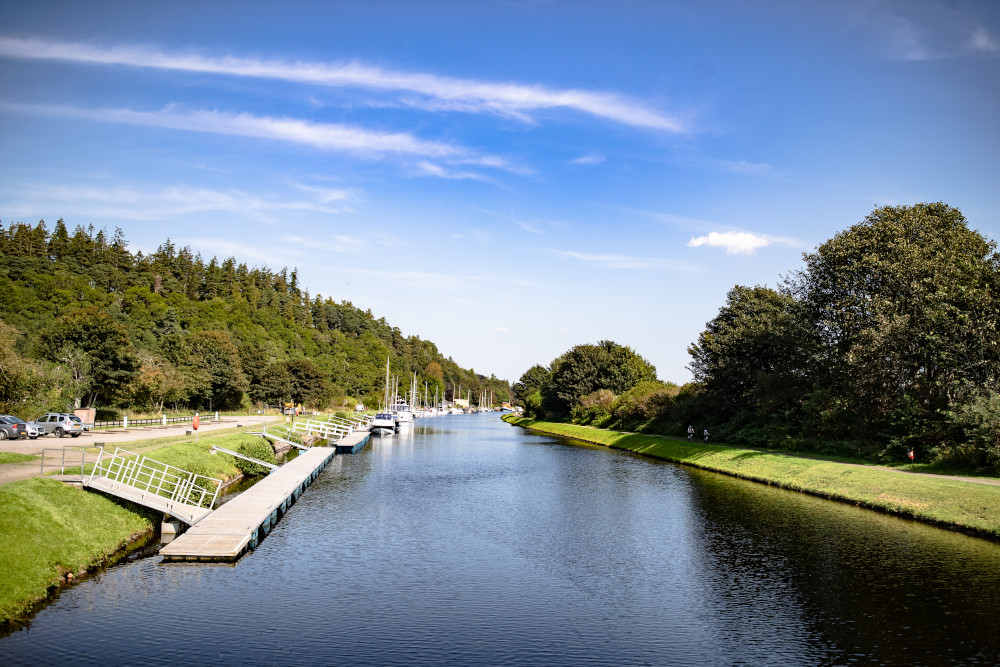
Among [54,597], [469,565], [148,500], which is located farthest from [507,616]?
[148,500]

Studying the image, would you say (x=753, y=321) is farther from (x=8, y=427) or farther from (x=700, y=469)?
(x=8, y=427)

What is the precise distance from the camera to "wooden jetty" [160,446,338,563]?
2173 cm

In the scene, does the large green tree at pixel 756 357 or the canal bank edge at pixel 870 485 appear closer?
the canal bank edge at pixel 870 485

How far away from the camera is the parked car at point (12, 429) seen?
42719 millimetres

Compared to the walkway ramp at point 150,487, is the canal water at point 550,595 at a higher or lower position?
lower

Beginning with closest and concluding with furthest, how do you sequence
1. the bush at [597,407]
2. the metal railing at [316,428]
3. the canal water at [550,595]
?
1. the canal water at [550,595]
2. the metal railing at [316,428]
3. the bush at [597,407]

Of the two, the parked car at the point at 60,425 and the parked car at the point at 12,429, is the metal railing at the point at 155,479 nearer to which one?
the parked car at the point at 12,429

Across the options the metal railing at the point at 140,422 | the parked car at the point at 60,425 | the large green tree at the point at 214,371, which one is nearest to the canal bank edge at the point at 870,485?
the parked car at the point at 60,425

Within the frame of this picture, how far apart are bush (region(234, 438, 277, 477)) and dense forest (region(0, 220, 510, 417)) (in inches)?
869

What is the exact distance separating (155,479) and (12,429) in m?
22.1

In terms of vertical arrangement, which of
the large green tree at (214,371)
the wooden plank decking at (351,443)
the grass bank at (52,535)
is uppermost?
the large green tree at (214,371)

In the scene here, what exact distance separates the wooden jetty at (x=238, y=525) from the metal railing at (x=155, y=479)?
3.86 ft

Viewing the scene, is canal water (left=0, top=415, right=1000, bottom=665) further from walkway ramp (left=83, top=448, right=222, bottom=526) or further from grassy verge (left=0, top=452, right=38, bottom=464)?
grassy verge (left=0, top=452, right=38, bottom=464)

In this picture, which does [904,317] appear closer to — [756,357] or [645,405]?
[756,357]
